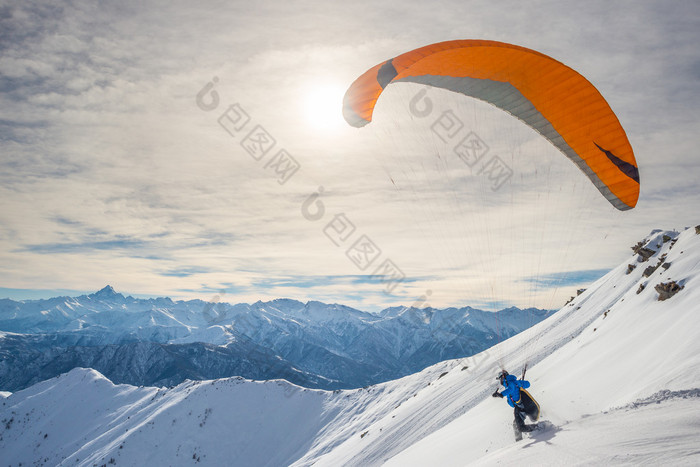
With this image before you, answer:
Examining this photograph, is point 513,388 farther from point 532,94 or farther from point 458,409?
point 458,409

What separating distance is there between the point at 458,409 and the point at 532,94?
59.6 feet

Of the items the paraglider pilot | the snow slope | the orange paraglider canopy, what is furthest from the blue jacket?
the orange paraglider canopy

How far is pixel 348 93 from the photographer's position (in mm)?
12203

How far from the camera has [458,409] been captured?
22156 millimetres

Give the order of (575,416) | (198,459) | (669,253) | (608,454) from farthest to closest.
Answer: (198,459) → (669,253) → (575,416) → (608,454)

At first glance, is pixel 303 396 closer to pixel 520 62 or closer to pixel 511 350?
pixel 511 350

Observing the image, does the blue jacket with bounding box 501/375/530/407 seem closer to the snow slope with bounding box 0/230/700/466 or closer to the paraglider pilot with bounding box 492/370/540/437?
the paraglider pilot with bounding box 492/370/540/437

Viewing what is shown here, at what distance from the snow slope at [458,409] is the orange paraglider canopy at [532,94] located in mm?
4879

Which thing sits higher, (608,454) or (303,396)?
(608,454)

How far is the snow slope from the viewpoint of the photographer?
7188 millimetres

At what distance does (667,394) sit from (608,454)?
2.70 meters

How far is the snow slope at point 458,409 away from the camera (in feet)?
23.6

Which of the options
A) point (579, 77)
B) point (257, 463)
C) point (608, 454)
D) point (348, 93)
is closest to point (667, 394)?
point (608, 454)

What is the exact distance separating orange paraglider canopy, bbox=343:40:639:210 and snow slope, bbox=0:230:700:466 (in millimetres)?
4879
